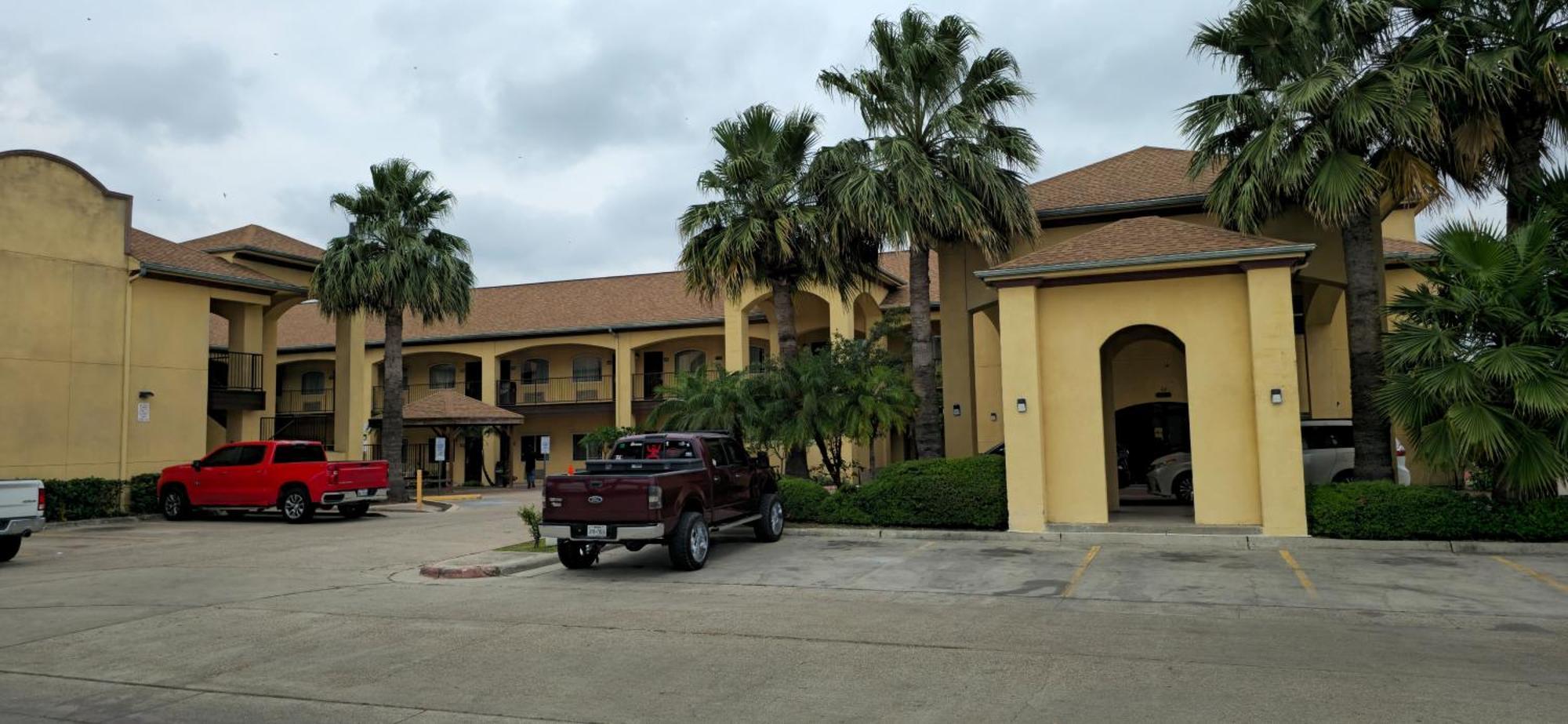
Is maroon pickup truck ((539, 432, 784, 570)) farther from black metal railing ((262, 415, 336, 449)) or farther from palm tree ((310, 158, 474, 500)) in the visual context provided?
black metal railing ((262, 415, 336, 449))

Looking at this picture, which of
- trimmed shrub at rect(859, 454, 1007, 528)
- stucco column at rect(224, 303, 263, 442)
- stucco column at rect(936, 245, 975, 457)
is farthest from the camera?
stucco column at rect(224, 303, 263, 442)

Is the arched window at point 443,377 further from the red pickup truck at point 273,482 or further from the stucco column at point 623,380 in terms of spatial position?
the red pickup truck at point 273,482

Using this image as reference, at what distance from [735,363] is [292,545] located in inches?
652

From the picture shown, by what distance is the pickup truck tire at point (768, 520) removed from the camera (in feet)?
50.5

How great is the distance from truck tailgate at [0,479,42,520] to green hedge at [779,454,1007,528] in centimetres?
1143

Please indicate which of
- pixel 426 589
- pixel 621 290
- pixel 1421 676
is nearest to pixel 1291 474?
pixel 1421 676

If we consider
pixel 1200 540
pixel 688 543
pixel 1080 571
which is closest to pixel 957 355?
pixel 1200 540

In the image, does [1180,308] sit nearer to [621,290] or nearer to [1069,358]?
[1069,358]

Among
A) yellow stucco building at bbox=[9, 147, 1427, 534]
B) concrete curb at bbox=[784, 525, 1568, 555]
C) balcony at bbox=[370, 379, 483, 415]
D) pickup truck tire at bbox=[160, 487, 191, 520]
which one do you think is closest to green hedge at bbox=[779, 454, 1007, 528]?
concrete curb at bbox=[784, 525, 1568, 555]

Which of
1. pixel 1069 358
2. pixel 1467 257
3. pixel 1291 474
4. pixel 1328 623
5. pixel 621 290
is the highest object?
pixel 621 290

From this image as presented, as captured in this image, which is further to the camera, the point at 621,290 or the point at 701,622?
the point at 621,290

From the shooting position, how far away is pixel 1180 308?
15.2 m

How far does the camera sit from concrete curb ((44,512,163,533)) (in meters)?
19.9

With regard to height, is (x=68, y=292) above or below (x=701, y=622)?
above
